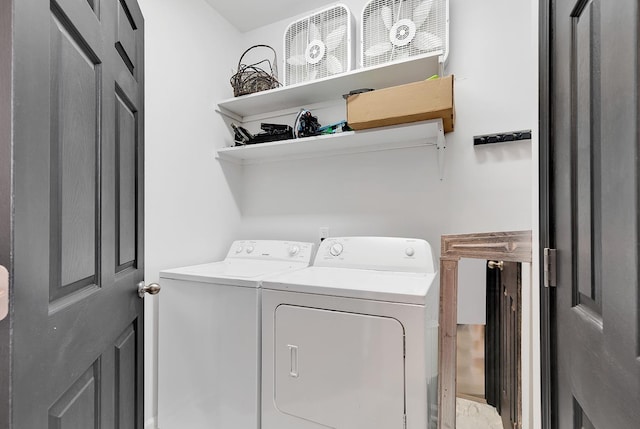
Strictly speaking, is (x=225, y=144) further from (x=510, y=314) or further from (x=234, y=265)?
(x=510, y=314)

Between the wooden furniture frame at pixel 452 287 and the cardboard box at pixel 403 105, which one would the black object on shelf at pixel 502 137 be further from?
the wooden furniture frame at pixel 452 287

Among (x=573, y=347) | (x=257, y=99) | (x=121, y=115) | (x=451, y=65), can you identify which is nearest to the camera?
(x=573, y=347)

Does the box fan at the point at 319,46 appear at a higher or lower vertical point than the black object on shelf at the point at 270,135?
higher

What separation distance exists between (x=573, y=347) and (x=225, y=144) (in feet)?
7.68

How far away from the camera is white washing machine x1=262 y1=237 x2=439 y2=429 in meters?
1.21

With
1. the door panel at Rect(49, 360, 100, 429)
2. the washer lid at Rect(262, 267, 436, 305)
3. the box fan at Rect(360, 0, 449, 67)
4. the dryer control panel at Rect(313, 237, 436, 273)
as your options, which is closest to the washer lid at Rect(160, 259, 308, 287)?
the washer lid at Rect(262, 267, 436, 305)

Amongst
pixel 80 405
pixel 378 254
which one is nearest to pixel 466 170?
pixel 378 254

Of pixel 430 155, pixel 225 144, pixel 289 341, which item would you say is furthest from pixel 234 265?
pixel 430 155

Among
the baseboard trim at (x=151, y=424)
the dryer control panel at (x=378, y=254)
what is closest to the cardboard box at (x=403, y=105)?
the dryer control panel at (x=378, y=254)

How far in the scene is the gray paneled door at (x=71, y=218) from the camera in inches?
20.0

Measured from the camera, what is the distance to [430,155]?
6.50ft

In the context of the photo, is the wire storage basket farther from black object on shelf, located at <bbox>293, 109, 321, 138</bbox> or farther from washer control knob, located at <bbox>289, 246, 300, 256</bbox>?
washer control knob, located at <bbox>289, 246, 300, 256</bbox>

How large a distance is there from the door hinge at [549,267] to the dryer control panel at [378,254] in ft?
2.65

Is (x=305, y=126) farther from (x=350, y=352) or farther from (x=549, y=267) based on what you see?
(x=549, y=267)
